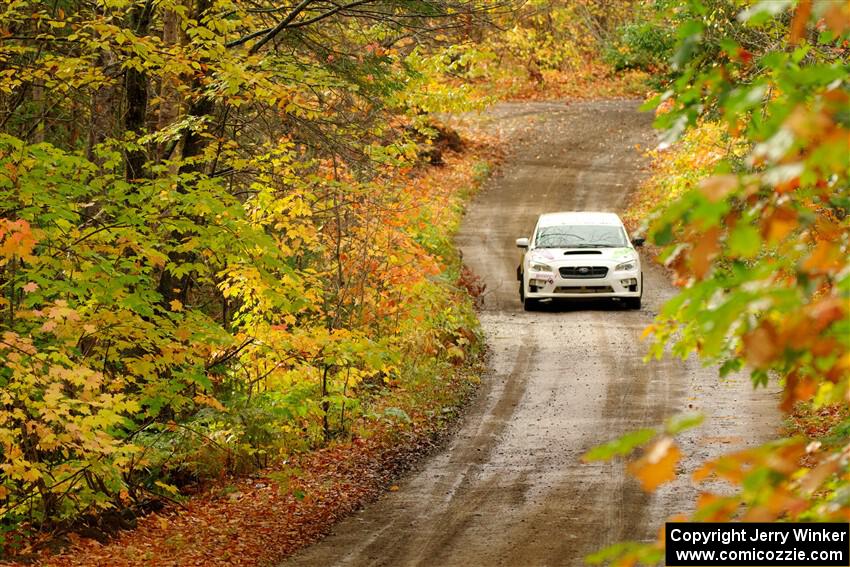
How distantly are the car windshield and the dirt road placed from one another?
4.32 ft

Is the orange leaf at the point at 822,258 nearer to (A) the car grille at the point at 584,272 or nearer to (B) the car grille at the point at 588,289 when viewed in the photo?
(A) the car grille at the point at 584,272

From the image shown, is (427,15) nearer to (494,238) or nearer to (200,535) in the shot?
Answer: (200,535)

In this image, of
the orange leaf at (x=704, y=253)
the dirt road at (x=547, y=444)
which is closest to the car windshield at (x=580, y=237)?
the dirt road at (x=547, y=444)

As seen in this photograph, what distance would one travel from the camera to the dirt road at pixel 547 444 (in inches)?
356

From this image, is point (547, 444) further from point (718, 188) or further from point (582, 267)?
point (718, 188)

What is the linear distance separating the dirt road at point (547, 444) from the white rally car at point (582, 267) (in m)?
0.48

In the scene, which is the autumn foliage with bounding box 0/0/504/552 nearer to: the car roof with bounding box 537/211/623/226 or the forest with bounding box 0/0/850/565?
the forest with bounding box 0/0/850/565

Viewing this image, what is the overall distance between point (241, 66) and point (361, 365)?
6.13m

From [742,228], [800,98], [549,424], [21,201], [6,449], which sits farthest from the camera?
[549,424]

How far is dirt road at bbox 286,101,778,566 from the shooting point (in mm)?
9055

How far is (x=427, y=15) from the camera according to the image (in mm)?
12062

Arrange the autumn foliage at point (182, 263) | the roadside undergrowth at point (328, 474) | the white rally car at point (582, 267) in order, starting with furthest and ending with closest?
1. the white rally car at point (582, 267)
2. the roadside undergrowth at point (328, 474)
3. the autumn foliage at point (182, 263)

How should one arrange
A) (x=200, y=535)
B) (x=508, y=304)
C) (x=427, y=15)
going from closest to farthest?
1. (x=200, y=535)
2. (x=427, y=15)
3. (x=508, y=304)

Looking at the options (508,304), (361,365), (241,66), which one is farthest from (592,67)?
(241,66)
